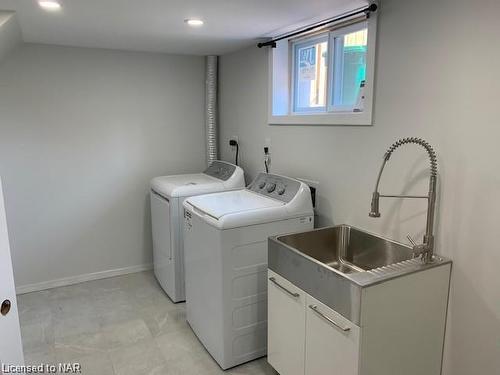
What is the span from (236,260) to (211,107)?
76.3 inches

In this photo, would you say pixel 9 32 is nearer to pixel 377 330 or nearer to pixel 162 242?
pixel 162 242

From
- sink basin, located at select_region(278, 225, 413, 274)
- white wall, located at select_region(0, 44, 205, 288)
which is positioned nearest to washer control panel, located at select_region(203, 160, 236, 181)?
white wall, located at select_region(0, 44, 205, 288)

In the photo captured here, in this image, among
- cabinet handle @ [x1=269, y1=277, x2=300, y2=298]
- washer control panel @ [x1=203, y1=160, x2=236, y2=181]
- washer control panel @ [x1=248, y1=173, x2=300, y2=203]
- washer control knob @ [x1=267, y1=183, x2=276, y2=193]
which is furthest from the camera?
washer control panel @ [x1=203, y1=160, x2=236, y2=181]

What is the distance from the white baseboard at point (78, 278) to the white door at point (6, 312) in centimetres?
212

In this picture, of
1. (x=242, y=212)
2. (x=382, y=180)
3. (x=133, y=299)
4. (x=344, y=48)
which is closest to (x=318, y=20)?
(x=344, y=48)

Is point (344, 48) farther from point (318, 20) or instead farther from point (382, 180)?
point (382, 180)

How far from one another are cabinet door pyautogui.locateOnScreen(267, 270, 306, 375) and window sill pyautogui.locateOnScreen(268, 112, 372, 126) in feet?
3.25

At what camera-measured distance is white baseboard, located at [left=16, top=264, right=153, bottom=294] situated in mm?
3342

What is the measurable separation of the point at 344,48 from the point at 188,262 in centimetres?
182

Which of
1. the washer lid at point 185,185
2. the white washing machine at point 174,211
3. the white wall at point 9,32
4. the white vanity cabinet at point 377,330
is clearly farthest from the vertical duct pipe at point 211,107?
the white vanity cabinet at point 377,330

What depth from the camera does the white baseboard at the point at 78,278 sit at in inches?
132

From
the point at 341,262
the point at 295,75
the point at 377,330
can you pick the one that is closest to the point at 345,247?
the point at 341,262

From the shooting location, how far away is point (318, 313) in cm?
175

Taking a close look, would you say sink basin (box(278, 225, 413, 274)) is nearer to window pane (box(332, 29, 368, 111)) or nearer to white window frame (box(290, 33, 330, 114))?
window pane (box(332, 29, 368, 111))
